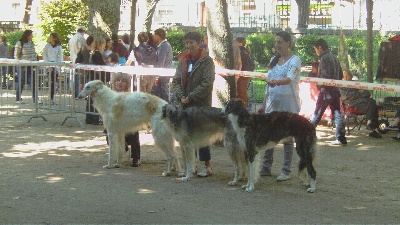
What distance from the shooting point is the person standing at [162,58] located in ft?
51.0

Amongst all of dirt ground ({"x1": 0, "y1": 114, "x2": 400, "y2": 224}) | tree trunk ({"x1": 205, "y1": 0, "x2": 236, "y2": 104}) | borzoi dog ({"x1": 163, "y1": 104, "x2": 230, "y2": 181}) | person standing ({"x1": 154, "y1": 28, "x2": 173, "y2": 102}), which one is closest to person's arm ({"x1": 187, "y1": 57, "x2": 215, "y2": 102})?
borzoi dog ({"x1": 163, "y1": 104, "x2": 230, "y2": 181})

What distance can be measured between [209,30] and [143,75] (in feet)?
6.30

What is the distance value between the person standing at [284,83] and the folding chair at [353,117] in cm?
518

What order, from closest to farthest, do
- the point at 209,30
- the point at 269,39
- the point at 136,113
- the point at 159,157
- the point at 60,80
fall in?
the point at 136,113 → the point at 159,157 → the point at 209,30 → the point at 60,80 → the point at 269,39

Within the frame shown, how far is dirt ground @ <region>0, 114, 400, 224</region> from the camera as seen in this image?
8141mm

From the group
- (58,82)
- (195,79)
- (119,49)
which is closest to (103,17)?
(119,49)

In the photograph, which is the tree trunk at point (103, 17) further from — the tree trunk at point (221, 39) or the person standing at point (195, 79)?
the person standing at point (195, 79)

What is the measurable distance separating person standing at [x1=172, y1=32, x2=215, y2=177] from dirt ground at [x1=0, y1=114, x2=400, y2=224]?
1014mm

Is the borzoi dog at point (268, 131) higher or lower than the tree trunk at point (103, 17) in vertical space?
lower

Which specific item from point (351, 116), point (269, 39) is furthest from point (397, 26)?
point (351, 116)

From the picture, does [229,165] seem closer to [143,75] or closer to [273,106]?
[273,106]

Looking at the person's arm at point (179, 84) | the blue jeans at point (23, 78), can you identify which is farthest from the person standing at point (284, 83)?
the blue jeans at point (23, 78)

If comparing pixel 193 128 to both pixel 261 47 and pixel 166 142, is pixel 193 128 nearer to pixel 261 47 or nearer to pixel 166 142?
pixel 166 142

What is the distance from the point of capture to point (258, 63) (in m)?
34.8
